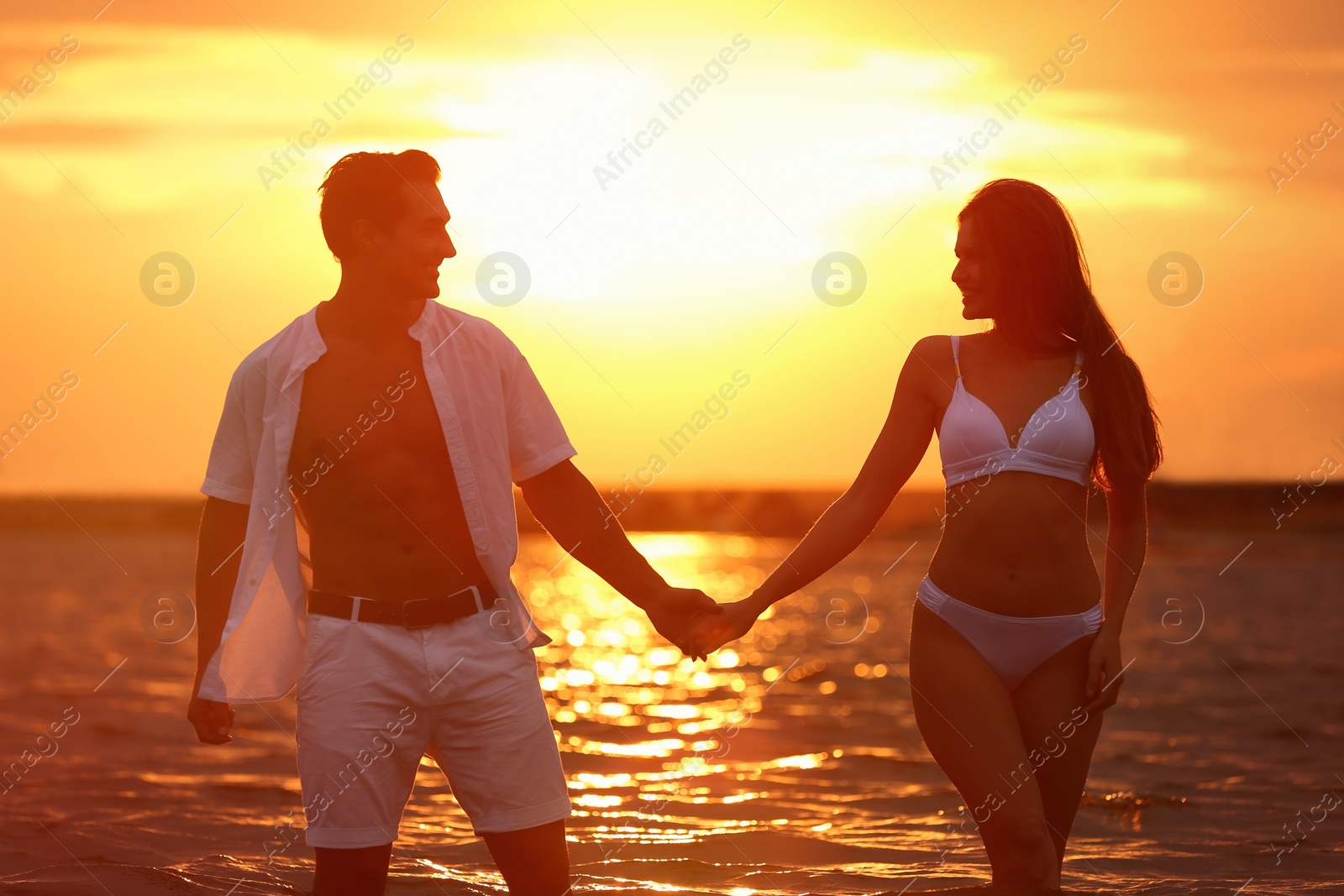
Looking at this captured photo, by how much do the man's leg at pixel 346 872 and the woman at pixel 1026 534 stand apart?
1817mm

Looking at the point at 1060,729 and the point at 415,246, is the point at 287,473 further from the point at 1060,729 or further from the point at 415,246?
the point at 1060,729

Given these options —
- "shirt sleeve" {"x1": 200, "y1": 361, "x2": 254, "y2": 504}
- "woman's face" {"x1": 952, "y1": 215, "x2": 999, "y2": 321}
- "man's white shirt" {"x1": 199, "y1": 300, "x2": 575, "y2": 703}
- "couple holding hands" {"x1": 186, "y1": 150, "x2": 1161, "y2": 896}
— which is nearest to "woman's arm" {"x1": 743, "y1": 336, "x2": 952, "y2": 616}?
"couple holding hands" {"x1": 186, "y1": 150, "x2": 1161, "y2": 896}

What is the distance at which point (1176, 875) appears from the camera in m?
7.23

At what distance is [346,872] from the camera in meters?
4.14

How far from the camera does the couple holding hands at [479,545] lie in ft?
13.8

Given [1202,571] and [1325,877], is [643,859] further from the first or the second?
[1202,571]

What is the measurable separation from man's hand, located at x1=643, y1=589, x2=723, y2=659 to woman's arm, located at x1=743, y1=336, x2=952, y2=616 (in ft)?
1.57

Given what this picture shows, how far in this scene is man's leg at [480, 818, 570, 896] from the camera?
4.27 metres

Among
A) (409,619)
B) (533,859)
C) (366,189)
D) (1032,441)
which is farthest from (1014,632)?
(366,189)

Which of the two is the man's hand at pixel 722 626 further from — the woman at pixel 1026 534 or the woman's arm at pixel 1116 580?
the woman's arm at pixel 1116 580

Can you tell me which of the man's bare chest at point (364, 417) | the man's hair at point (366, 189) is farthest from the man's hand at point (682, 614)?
the man's hair at point (366, 189)

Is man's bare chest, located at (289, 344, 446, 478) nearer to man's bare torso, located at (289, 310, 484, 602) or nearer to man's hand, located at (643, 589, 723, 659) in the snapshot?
man's bare torso, located at (289, 310, 484, 602)

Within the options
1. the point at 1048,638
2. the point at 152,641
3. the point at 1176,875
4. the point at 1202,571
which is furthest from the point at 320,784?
the point at 1202,571

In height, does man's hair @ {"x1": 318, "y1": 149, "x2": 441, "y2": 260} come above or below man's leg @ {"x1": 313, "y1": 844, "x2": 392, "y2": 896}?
above
